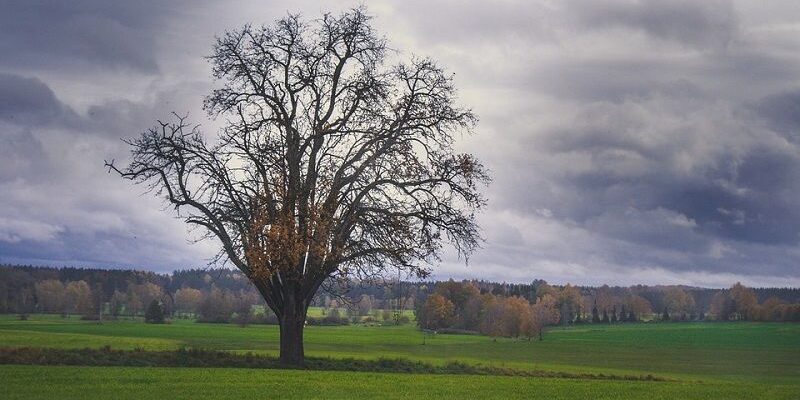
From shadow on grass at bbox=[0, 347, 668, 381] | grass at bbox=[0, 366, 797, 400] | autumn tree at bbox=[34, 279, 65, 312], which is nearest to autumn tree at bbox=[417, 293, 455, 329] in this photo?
shadow on grass at bbox=[0, 347, 668, 381]

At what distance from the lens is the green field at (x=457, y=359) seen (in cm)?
2498

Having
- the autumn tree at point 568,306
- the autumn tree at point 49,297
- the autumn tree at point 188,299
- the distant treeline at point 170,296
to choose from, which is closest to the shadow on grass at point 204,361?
the distant treeline at point 170,296

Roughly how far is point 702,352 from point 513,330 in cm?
3218

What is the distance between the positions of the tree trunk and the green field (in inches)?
166

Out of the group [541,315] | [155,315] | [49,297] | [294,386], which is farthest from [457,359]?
[49,297]

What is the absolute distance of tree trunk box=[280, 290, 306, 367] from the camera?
35719 millimetres

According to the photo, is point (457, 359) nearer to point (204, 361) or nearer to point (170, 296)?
point (204, 361)

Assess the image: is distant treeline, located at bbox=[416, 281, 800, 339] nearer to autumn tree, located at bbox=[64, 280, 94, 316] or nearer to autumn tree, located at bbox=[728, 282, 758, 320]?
autumn tree, located at bbox=[728, 282, 758, 320]

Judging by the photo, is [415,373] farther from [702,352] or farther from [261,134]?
[702,352]

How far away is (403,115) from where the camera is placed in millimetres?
37438

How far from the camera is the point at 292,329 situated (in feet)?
118

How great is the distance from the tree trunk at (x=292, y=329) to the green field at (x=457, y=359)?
422cm

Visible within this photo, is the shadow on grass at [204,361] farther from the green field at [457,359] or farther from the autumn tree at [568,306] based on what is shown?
the autumn tree at [568,306]

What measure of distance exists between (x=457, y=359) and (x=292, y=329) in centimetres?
3538
